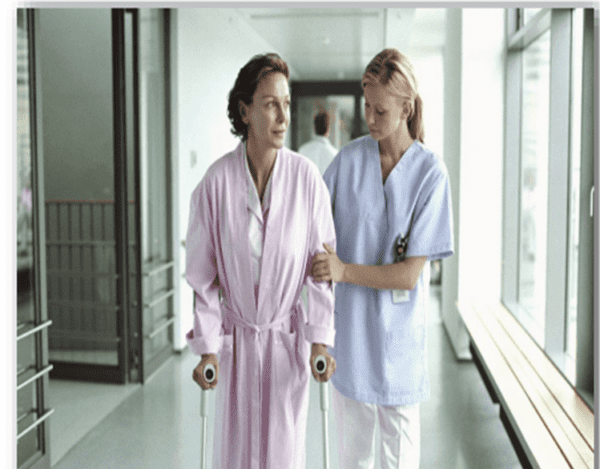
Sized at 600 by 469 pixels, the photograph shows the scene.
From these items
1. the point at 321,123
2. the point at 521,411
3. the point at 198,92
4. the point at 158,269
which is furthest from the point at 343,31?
the point at 521,411

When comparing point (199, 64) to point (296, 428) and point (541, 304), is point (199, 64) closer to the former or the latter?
point (541, 304)

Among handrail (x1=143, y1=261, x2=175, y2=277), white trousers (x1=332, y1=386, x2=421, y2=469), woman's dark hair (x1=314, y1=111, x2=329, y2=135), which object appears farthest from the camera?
woman's dark hair (x1=314, y1=111, x2=329, y2=135)

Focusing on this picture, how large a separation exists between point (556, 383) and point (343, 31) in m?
5.93

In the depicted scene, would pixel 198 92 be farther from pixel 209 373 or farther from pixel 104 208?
pixel 209 373

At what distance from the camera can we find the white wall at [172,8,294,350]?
4.63 metres

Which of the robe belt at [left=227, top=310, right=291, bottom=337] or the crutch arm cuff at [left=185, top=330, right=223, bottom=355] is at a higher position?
the robe belt at [left=227, top=310, right=291, bottom=337]

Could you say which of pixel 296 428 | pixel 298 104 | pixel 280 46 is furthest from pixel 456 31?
pixel 298 104

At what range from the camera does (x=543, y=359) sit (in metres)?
3.21

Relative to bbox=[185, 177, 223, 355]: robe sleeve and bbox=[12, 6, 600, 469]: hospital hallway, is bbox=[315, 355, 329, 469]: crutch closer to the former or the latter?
bbox=[12, 6, 600, 469]: hospital hallway

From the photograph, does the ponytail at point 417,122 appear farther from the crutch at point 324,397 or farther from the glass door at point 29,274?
the glass door at point 29,274

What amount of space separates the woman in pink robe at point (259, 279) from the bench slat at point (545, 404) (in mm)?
986

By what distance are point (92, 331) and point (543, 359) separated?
315cm

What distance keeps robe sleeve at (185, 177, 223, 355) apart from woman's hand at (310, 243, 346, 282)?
279mm

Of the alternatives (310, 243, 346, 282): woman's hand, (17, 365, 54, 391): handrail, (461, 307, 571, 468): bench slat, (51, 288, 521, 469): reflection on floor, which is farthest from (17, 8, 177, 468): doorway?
(461, 307, 571, 468): bench slat
